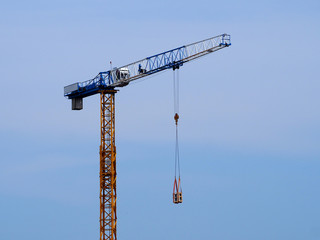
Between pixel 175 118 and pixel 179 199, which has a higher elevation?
pixel 175 118

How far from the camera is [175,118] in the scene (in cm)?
19712

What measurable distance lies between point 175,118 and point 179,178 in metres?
12.1

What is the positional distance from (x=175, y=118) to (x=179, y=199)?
1541 centimetres

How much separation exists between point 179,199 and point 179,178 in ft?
11.9

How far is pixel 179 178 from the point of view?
191 m

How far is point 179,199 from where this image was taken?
626 feet
